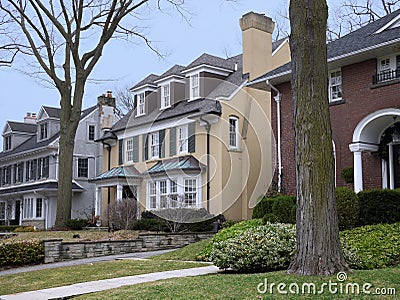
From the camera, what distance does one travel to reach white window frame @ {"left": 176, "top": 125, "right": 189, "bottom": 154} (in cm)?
2689

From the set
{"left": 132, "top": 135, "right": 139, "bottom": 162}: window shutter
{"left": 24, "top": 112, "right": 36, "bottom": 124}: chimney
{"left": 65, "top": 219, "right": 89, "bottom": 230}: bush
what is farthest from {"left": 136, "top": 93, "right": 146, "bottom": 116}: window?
{"left": 24, "top": 112, "right": 36, "bottom": 124}: chimney

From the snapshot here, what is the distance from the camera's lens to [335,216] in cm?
859

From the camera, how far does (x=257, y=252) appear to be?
1009 centimetres

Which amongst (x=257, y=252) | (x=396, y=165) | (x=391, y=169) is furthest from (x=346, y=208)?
(x=396, y=165)

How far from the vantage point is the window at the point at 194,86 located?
90.4ft

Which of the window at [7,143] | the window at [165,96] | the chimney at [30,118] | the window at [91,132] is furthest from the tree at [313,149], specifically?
the chimney at [30,118]

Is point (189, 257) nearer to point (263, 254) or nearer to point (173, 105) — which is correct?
point (263, 254)

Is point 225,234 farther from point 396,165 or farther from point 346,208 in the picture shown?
point 396,165

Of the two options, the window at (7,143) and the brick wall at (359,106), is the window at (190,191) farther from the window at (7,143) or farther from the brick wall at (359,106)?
the window at (7,143)

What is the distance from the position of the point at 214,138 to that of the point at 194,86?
3888 mm

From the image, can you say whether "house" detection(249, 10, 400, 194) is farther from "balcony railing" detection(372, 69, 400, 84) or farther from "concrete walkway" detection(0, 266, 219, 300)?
"concrete walkway" detection(0, 266, 219, 300)

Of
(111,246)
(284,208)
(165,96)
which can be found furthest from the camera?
(165,96)

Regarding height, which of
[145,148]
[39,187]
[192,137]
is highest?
[192,137]

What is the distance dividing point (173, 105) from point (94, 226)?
7630 millimetres
